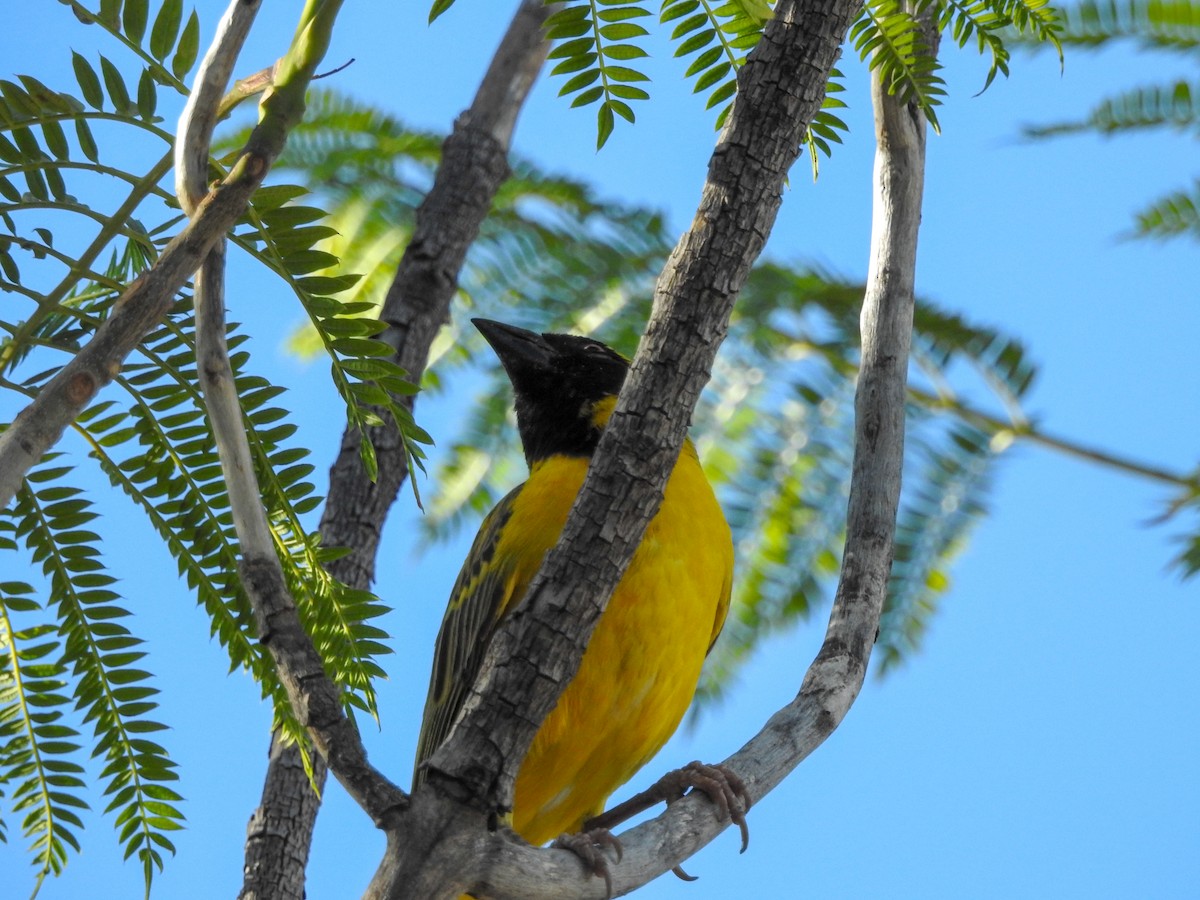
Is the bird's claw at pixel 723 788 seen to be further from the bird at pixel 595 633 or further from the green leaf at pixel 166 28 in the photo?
the green leaf at pixel 166 28

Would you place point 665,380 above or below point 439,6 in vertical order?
below

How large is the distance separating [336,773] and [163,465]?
995mm

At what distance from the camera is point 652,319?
2.25 metres

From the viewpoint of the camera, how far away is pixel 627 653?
343 centimetres

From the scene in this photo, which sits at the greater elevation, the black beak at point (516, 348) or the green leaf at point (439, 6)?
the black beak at point (516, 348)

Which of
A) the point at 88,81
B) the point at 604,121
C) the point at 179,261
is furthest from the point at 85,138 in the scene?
the point at 604,121

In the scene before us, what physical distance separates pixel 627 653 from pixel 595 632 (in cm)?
16

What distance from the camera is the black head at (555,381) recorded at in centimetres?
421

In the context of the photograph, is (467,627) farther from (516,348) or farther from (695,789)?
(695,789)

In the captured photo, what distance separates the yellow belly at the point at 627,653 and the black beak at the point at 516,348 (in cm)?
51

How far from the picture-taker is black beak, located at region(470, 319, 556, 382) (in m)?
4.25

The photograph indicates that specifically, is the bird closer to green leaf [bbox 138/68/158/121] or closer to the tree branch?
the tree branch

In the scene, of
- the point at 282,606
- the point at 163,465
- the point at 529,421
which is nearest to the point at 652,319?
the point at 282,606

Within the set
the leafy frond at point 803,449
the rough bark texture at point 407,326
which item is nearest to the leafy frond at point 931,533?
the leafy frond at point 803,449
